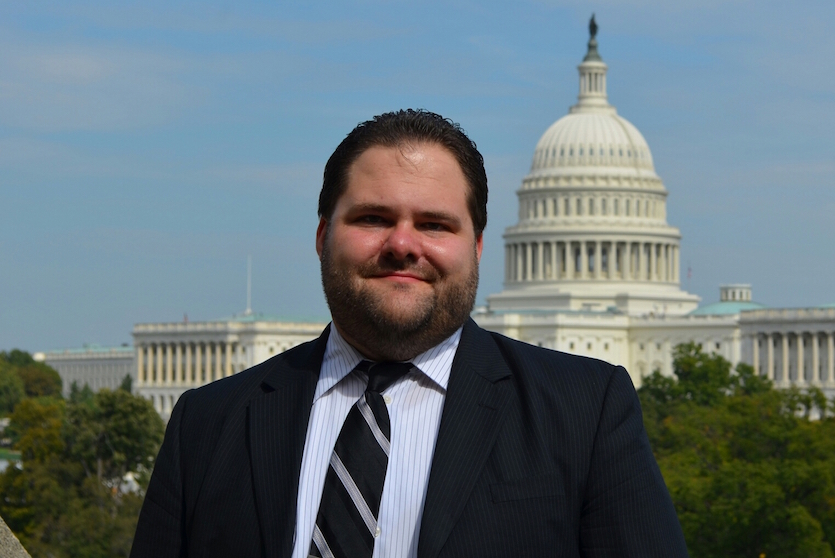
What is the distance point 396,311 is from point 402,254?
24 centimetres

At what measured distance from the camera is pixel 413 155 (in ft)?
26.2

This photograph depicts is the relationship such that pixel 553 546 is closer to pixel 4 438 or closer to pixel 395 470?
pixel 395 470

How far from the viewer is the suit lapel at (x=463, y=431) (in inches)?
294

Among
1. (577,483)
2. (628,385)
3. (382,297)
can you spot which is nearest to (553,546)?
(577,483)

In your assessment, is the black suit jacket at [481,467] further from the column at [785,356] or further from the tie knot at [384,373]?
the column at [785,356]

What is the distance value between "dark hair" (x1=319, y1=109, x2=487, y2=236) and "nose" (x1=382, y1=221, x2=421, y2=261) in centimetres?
32

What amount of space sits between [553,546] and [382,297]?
4.22 feet

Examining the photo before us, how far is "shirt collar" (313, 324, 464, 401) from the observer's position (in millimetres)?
7934

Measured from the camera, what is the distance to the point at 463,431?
25.2ft

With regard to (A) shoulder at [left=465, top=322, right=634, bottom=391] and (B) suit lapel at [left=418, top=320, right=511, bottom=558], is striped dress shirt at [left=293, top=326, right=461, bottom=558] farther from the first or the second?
(A) shoulder at [left=465, top=322, right=634, bottom=391]

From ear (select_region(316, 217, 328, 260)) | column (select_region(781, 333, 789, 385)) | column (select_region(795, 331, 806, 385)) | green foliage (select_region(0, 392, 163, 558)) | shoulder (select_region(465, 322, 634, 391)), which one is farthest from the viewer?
column (select_region(781, 333, 789, 385))

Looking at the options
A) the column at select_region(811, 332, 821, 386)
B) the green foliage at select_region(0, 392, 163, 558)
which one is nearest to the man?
the green foliage at select_region(0, 392, 163, 558)

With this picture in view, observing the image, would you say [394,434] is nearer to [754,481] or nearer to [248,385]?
[248,385]

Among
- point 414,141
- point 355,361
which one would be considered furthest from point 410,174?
point 355,361
